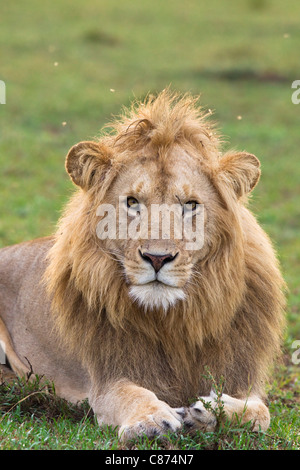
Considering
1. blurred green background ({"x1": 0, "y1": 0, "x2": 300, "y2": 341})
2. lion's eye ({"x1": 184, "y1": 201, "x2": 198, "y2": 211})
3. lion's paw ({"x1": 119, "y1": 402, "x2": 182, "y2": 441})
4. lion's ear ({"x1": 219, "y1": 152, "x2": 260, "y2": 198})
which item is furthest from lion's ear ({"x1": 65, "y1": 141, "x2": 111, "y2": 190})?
blurred green background ({"x1": 0, "y1": 0, "x2": 300, "y2": 341})

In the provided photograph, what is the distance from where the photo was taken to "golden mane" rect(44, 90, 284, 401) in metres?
3.83

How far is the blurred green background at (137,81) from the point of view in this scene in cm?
1051

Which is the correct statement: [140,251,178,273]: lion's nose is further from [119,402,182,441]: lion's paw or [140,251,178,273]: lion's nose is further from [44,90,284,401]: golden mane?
[119,402,182,441]: lion's paw

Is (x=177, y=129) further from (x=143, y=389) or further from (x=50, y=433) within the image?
(x=50, y=433)

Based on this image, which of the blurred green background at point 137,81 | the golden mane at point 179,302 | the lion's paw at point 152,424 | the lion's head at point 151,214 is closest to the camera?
the lion's paw at point 152,424

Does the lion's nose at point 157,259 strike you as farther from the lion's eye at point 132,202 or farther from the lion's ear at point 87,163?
the lion's ear at point 87,163

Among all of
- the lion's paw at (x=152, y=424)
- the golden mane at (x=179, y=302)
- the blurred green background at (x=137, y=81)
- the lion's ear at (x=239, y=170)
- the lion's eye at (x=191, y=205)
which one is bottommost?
the lion's paw at (x=152, y=424)

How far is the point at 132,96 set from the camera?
631 inches

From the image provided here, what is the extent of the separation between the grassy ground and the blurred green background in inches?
1.2

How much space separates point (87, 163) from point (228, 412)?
4.51 ft

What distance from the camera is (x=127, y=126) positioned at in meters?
4.06

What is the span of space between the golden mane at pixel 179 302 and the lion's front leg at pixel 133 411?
15 centimetres

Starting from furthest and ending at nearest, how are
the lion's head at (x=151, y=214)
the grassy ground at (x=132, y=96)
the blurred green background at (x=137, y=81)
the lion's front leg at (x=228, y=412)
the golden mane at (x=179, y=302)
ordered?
the blurred green background at (x=137, y=81), the grassy ground at (x=132, y=96), the golden mane at (x=179, y=302), the lion's head at (x=151, y=214), the lion's front leg at (x=228, y=412)

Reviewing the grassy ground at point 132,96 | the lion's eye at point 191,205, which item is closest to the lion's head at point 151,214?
the lion's eye at point 191,205
